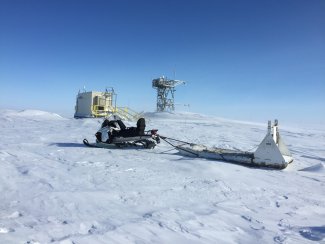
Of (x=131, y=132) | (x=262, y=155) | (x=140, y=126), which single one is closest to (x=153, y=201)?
(x=262, y=155)

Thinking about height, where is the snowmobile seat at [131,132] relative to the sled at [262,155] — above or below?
above

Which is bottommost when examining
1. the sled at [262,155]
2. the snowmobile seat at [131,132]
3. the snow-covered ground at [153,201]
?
the snow-covered ground at [153,201]


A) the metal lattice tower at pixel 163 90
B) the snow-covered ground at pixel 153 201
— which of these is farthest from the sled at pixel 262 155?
the metal lattice tower at pixel 163 90

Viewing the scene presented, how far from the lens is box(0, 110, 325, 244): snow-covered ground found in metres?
4.26

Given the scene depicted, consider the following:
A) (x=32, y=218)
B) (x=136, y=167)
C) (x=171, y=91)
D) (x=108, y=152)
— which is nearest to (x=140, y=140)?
(x=108, y=152)

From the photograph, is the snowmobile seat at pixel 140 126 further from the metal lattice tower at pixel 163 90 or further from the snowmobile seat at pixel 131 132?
the metal lattice tower at pixel 163 90

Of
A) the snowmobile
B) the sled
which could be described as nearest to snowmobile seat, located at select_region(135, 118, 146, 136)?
the snowmobile

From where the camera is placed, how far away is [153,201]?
5684 mm

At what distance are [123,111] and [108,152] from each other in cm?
2022

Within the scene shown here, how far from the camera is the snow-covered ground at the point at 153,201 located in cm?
426

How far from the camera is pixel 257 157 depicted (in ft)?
31.4

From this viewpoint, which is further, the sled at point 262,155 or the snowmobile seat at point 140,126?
the snowmobile seat at point 140,126

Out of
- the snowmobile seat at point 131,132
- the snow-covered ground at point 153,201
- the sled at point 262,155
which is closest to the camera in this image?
the snow-covered ground at point 153,201

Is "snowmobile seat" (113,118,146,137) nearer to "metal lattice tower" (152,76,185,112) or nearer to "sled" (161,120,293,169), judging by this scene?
"sled" (161,120,293,169)
